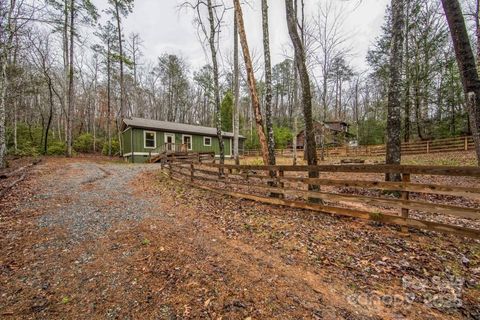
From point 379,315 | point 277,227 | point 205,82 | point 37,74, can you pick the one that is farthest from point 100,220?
point 205,82

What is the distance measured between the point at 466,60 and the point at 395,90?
2.46 meters

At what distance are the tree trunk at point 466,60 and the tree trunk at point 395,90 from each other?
2.30 metres

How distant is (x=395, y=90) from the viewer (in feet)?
20.6

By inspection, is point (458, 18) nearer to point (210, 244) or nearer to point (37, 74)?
point (210, 244)

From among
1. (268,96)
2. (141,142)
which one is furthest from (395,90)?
(141,142)

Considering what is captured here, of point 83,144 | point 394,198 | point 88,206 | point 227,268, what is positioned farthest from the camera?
point 83,144

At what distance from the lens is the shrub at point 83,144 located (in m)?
24.1

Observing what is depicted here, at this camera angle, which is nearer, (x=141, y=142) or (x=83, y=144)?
(x=141, y=142)

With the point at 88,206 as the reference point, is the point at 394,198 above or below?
above

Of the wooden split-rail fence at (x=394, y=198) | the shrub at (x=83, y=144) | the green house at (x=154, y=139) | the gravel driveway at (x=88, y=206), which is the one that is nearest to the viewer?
the wooden split-rail fence at (x=394, y=198)

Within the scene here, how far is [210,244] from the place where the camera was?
3967 millimetres

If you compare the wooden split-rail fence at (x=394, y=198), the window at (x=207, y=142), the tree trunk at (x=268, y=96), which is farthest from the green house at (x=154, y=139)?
the wooden split-rail fence at (x=394, y=198)

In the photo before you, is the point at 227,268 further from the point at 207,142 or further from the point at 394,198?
the point at 207,142

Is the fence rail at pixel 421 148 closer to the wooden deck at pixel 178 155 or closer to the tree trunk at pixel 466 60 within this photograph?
the wooden deck at pixel 178 155
